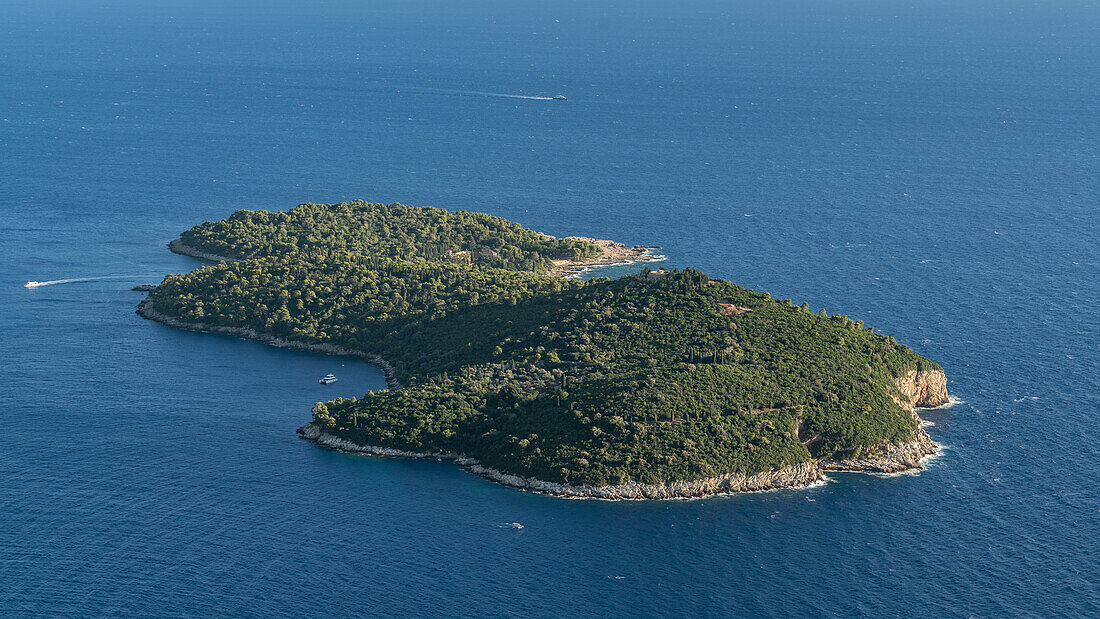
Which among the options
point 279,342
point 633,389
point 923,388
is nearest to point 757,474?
point 633,389

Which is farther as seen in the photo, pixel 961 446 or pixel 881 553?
pixel 961 446

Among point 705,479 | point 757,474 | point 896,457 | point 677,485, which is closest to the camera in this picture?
point 677,485

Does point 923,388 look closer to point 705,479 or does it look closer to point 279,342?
point 705,479

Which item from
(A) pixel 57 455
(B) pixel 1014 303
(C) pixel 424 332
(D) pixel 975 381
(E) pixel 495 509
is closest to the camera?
(E) pixel 495 509

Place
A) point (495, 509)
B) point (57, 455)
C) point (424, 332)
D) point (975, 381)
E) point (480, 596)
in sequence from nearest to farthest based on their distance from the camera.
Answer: point (480, 596), point (495, 509), point (57, 455), point (975, 381), point (424, 332)

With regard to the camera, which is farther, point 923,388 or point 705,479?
point 923,388

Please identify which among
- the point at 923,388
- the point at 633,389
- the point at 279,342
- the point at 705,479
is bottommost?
the point at 279,342

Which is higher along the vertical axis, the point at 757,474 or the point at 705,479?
the point at 757,474

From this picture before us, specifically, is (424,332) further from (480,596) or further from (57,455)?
(480,596)

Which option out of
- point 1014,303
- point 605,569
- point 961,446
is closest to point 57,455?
point 605,569
